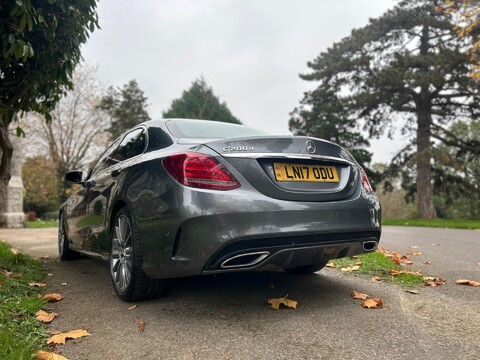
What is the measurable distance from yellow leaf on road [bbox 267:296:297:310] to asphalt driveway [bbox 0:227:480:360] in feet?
0.18

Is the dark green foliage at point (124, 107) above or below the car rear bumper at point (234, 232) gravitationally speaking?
above

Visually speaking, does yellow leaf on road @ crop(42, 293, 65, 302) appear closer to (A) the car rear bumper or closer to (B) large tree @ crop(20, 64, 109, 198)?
(A) the car rear bumper

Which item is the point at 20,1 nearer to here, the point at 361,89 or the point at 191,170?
the point at 191,170

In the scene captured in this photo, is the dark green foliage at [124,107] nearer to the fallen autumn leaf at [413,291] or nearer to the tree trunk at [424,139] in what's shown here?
the tree trunk at [424,139]

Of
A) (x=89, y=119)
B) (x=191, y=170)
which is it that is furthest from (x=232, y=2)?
(x=89, y=119)

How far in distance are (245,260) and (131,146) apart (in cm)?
169

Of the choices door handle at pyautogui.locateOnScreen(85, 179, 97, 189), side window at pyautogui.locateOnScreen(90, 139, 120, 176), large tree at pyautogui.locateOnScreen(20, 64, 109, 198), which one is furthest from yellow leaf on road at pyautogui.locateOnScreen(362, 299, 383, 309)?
large tree at pyautogui.locateOnScreen(20, 64, 109, 198)

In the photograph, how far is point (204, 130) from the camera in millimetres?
3377

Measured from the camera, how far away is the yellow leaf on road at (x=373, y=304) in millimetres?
2869

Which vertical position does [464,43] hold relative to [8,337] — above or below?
above

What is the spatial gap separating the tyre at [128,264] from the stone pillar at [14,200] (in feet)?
39.6

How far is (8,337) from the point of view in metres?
2.18

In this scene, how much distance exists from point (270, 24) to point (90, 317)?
16238 millimetres

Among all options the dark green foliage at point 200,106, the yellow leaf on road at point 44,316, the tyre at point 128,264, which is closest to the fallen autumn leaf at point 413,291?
the tyre at point 128,264
